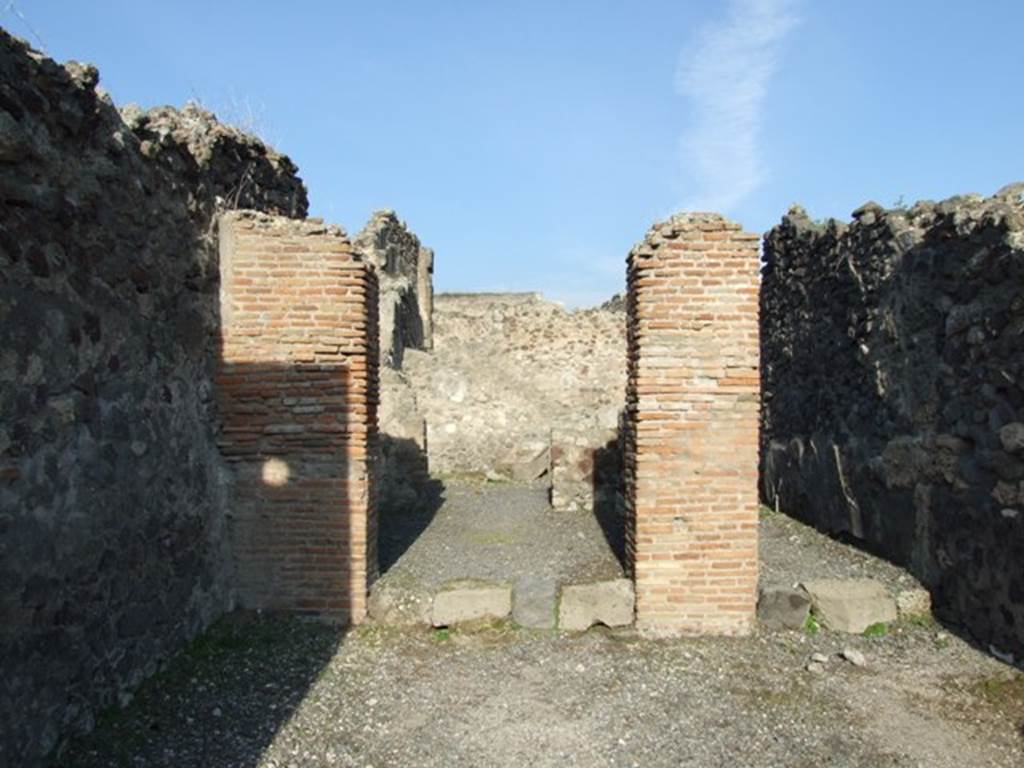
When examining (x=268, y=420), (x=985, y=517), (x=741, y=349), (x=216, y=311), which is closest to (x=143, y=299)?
(x=216, y=311)

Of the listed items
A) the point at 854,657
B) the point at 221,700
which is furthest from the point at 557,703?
the point at 854,657

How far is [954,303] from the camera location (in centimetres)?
542

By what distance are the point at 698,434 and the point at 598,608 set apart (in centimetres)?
139

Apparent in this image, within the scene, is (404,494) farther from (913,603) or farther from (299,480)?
(913,603)

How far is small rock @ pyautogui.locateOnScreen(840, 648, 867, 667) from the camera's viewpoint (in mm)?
4570

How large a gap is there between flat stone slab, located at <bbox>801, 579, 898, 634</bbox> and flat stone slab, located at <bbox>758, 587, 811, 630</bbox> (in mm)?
103

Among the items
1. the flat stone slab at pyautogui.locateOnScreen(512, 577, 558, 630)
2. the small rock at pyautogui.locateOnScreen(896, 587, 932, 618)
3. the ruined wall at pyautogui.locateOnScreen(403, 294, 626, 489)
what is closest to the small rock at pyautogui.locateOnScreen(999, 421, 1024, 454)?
the small rock at pyautogui.locateOnScreen(896, 587, 932, 618)

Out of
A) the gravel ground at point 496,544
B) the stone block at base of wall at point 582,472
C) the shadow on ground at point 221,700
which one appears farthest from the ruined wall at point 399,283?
the shadow on ground at point 221,700

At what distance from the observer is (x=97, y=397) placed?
3.71m

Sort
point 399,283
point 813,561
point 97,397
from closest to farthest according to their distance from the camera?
point 97,397
point 813,561
point 399,283

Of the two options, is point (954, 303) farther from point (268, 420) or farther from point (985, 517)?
point (268, 420)

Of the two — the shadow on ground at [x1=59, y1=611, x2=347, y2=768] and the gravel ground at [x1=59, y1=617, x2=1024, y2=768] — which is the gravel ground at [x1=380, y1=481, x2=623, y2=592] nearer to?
the gravel ground at [x1=59, y1=617, x2=1024, y2=768]

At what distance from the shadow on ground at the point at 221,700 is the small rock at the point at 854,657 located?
129 inches

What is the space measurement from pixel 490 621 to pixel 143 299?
10.0ft
